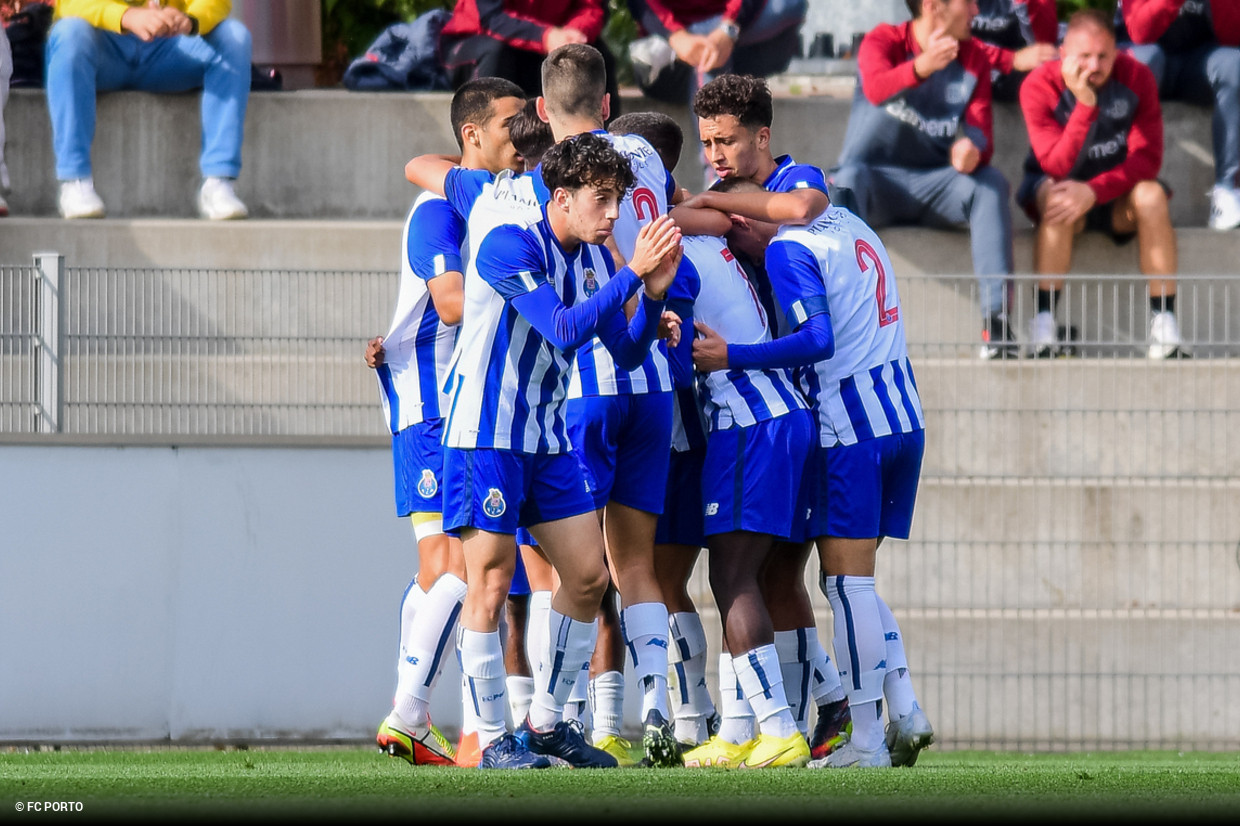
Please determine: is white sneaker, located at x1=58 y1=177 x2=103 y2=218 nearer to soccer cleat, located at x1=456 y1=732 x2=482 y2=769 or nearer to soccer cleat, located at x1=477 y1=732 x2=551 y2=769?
soccer cleat, located at x1=456 y1=732 x2=482 y2=769

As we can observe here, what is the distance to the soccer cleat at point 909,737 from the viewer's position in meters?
5.92

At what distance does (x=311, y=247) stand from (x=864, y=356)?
5.16 metres

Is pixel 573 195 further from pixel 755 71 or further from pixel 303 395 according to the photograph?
pixel 755 71

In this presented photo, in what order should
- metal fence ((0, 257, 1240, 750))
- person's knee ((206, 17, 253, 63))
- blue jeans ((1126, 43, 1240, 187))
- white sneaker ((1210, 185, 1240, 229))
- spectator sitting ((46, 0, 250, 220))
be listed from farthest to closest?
blue jeans ((1126, 43, 1240, 187)) → white sneaker ((1210, 185, 1240, 229)) → person's knee ((206, 17, 253, 63)) → spectator sitting ((46, 0, 250, 220)) → metal fence ((0, 257, 1240, 750))

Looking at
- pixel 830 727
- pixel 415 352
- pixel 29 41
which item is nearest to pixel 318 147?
pixel 29 41

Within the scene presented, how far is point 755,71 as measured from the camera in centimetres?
1133

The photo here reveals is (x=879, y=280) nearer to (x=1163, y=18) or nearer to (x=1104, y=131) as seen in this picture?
(x=1104, y=131)

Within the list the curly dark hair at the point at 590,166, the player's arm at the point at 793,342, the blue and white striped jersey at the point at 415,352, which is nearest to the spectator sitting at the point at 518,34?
the blue and white striped jersey at the point at 415,352

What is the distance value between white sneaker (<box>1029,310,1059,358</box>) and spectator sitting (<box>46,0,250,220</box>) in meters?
4.55

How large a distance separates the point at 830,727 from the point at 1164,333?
12.2 ft

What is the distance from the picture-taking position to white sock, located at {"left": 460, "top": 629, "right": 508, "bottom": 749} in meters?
5.47

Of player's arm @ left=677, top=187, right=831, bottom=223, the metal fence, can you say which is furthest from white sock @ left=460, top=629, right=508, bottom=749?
the metal fence

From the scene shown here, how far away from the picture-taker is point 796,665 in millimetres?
6207

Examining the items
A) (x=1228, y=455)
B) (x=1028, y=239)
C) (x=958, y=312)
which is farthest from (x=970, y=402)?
(x=1028, y=239)
